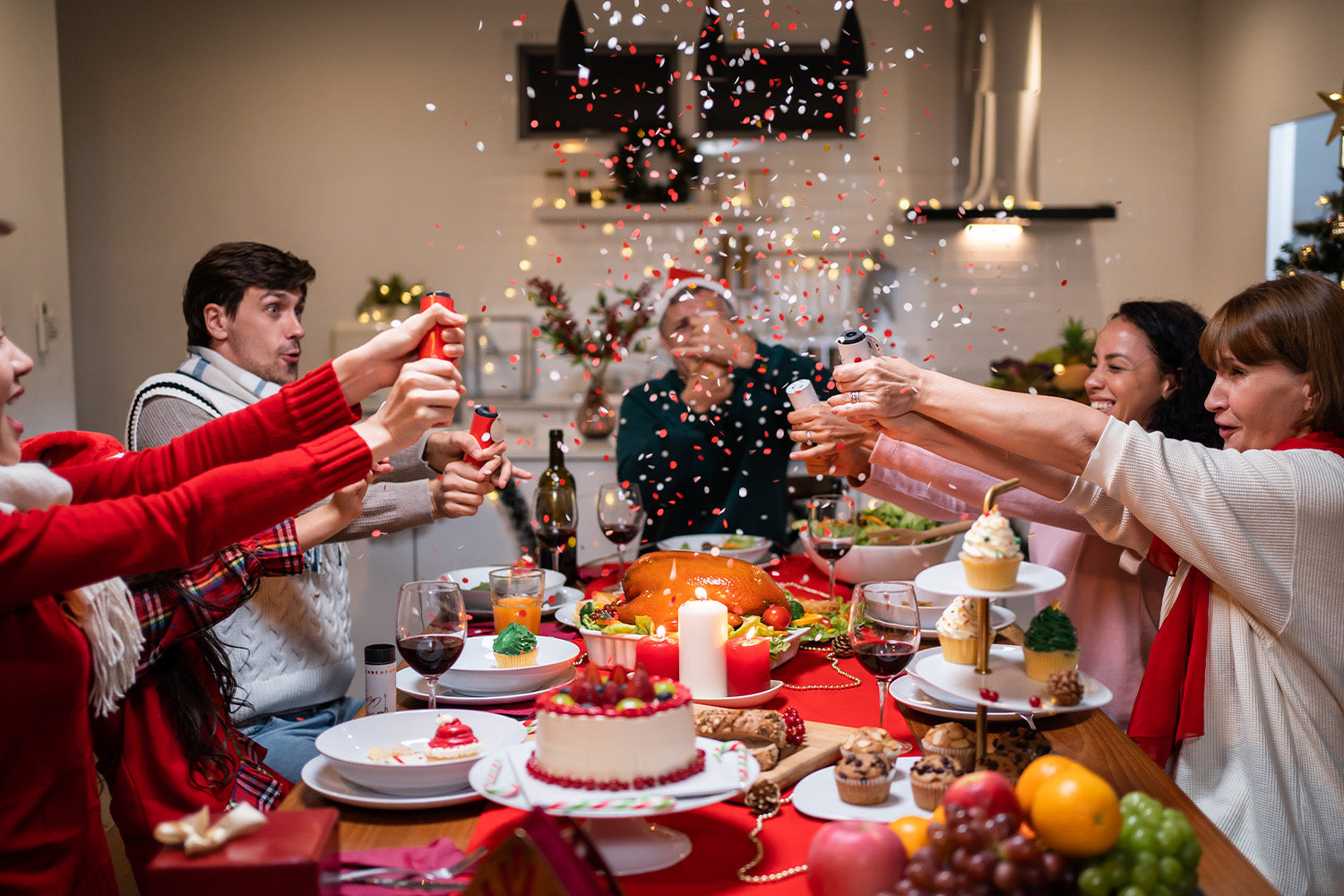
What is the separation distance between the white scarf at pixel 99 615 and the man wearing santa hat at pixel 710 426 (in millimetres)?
2016

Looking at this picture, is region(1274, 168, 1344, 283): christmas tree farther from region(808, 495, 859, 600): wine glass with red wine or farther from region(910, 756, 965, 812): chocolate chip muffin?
region(910, 756, 965, 812): chocolate chip muffin

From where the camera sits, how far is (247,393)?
2238mm

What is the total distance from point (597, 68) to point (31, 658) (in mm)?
4810

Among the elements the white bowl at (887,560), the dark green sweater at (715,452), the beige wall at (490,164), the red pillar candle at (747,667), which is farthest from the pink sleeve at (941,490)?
the beige wall at (490,164)

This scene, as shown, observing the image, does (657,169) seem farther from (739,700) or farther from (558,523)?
(739,700)

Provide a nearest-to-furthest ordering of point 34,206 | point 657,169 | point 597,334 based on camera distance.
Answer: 1. point 34,206
2. point 597,334
3. point 657,169

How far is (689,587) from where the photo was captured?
178cm

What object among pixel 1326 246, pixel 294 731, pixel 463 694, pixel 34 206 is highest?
pixel 34 206

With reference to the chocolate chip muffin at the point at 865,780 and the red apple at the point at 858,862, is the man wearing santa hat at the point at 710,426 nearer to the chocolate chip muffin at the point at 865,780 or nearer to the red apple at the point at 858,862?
the chocolate chip muffin at the point at 865,780

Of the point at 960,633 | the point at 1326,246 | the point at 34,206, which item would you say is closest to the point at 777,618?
the point at 960,633

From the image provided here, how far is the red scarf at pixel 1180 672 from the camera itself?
148cm

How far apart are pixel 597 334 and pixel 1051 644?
167 inches

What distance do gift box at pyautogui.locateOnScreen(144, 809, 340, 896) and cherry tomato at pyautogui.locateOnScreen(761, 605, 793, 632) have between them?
3.37ft

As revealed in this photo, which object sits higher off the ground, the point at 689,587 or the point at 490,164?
the point at 490,164
